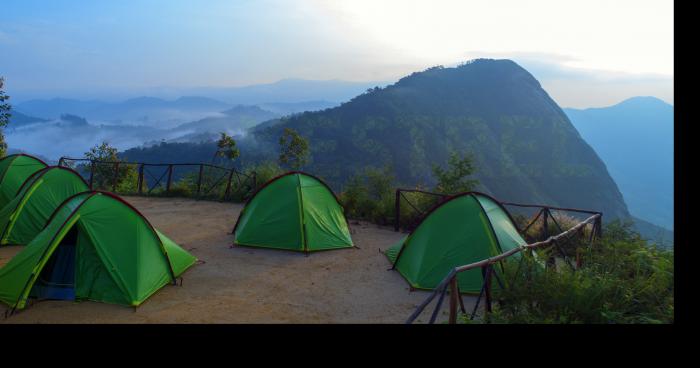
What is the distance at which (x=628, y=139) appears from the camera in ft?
511

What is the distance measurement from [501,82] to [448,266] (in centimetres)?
9129

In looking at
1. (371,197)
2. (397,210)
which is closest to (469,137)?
(371,197)

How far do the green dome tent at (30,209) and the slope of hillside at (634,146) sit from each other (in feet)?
431

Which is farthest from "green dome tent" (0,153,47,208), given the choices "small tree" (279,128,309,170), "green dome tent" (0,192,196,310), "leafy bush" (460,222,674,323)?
"leafy bush" (460,222,674,323)

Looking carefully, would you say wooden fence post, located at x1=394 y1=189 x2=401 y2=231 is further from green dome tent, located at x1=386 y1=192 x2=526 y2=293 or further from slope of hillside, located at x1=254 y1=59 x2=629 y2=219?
slope of hillside, located at x1=254 y1=59 x2=629 y2=219

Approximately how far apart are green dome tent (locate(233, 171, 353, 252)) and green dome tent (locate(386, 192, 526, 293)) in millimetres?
2405

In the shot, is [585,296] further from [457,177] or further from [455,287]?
[457,177]

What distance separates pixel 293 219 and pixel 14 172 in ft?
27.0

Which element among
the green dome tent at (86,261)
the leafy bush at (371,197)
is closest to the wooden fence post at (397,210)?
the leafy bush at (371,197)

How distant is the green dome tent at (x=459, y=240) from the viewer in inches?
310

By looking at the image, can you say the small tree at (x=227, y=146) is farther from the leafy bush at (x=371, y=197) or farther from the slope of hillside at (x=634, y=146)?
the slope of hillside at (x=634, y=146)

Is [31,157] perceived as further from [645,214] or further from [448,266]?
Result: [645,214]
